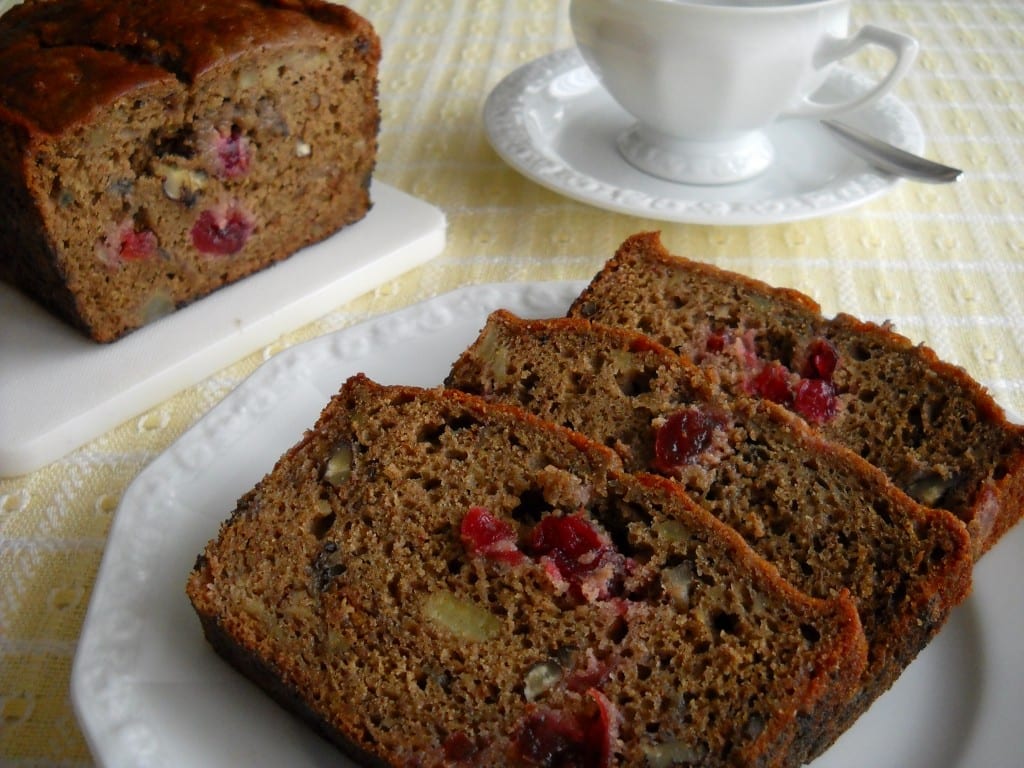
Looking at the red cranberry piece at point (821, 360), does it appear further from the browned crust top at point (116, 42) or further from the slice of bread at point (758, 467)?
the browned crust top at point (116, 42)

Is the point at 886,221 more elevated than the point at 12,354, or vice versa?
the point at 886,221

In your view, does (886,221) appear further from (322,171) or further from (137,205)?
(137,205)

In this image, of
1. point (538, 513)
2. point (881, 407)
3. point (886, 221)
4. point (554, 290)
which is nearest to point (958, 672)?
point (881, 407)

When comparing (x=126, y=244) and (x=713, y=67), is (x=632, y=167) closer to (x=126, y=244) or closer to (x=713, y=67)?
(x=713, y=67)

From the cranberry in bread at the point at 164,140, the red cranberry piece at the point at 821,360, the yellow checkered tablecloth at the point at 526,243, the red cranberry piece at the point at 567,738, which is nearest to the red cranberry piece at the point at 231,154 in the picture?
the cranberry in bread at the point at 164,140

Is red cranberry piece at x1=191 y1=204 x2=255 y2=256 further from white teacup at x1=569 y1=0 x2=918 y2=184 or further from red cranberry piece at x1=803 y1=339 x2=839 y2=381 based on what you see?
red cranberry piece at x1=803 y1=339 x2=839 y2=381

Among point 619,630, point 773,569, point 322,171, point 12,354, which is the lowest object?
point 12,354

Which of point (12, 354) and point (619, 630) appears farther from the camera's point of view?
point (12, 354)

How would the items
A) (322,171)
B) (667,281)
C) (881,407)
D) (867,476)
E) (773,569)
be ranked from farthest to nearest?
(322,171)
(667,281)
(881,407)
(867,476)
(773,569)
